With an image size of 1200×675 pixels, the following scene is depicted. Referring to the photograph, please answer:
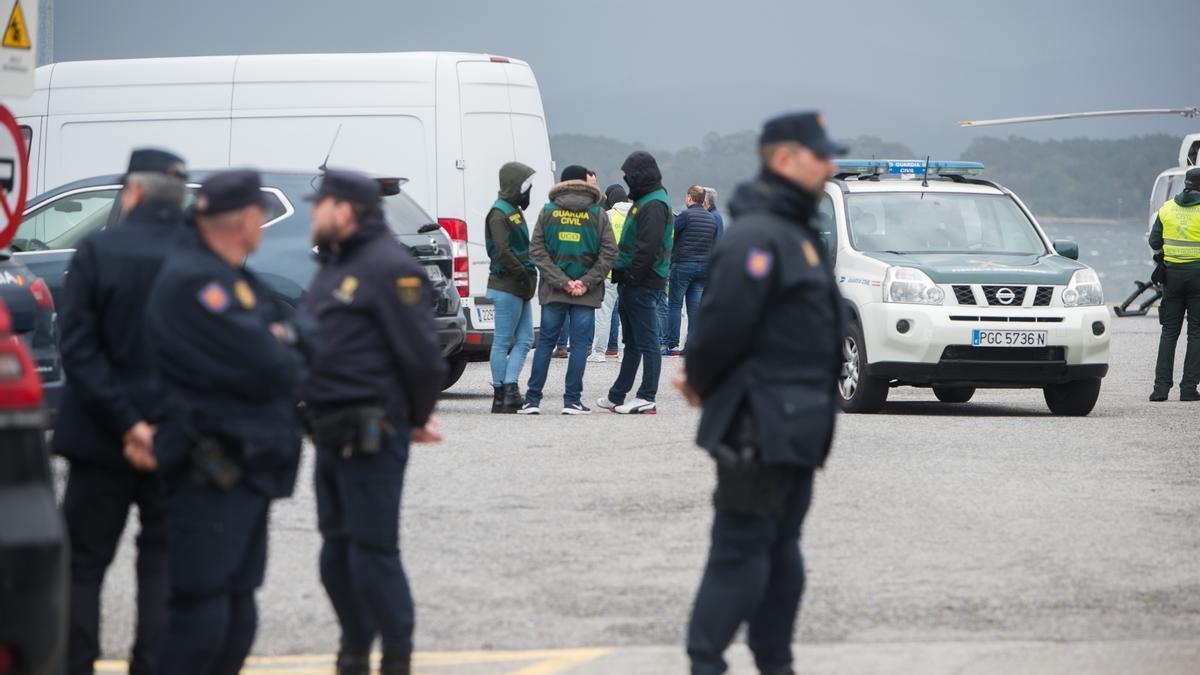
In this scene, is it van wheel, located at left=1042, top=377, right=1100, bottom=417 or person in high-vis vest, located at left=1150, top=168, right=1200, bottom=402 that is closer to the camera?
van wheel, located at left=1042, top=377, right=1100, bottom=417

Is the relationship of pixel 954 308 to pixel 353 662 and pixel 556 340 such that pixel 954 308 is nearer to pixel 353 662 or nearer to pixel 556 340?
pixel 556 340

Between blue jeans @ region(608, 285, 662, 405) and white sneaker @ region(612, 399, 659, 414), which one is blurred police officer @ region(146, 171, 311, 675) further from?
white sneaker @ region(612, 399, 659, 414)

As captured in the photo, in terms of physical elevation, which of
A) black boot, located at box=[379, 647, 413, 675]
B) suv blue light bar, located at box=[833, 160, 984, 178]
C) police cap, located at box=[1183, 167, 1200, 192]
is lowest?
black boot, located at box=[379, 647, 413, 675]

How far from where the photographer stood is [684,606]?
23.6 ft

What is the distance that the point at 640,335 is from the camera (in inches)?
538

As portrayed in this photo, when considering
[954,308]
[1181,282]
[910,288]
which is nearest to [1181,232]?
[1181,282]

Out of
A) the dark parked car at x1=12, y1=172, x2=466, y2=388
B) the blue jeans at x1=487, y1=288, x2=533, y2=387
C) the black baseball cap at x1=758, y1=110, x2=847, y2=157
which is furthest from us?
the blue jeans at x1=487, y1=288, x2=533, y2=387

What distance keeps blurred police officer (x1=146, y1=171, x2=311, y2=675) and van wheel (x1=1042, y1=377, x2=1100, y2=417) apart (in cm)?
1019

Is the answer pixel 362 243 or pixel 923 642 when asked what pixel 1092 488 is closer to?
pixel 923 642

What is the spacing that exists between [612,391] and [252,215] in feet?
29.3

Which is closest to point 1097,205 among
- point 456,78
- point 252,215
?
point 456,78

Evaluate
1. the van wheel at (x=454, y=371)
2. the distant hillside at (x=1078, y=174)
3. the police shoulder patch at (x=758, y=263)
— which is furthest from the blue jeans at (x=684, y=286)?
the distant hillside at (x=1078, y=174)

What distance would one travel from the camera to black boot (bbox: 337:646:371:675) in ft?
19.3

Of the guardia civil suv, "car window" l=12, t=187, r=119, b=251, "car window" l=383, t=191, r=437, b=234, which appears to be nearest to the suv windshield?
the guardia civil suv
